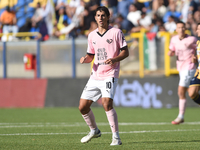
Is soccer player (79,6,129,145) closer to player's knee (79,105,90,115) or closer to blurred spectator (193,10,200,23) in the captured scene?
player's knee (79,105,90,115)

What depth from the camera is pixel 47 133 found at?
324 inches

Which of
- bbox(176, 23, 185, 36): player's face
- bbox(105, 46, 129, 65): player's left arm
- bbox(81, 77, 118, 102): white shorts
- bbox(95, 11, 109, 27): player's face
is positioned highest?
bbox(95, 11, 109, 27): player's face

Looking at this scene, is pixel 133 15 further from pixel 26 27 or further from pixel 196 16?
pixel 26 27

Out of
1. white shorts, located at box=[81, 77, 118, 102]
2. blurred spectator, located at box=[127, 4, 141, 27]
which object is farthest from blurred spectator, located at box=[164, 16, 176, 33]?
white shorts, located at box=[81, 77, 118, 102]

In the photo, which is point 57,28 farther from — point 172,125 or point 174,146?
point 174,146

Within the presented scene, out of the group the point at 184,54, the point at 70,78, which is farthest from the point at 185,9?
the point at 184,54

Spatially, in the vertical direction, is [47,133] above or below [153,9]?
below

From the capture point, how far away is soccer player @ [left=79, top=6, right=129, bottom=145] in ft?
21.8

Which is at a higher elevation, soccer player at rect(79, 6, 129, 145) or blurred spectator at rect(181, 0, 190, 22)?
blurred spectator at rect(181, 0, 190, 22)

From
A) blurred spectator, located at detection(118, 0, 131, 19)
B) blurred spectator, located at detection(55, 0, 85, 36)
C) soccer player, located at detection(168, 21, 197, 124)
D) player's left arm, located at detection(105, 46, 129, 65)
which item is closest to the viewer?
player's left arm, located at detection(105, 46, 129, 65)

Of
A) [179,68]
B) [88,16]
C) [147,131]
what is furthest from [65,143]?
[88,16]

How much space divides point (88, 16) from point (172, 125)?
29.8 ft

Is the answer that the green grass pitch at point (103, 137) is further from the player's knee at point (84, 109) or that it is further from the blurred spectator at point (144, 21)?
the blurred spectator at point (144, 21)

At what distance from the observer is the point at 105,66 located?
679cm
